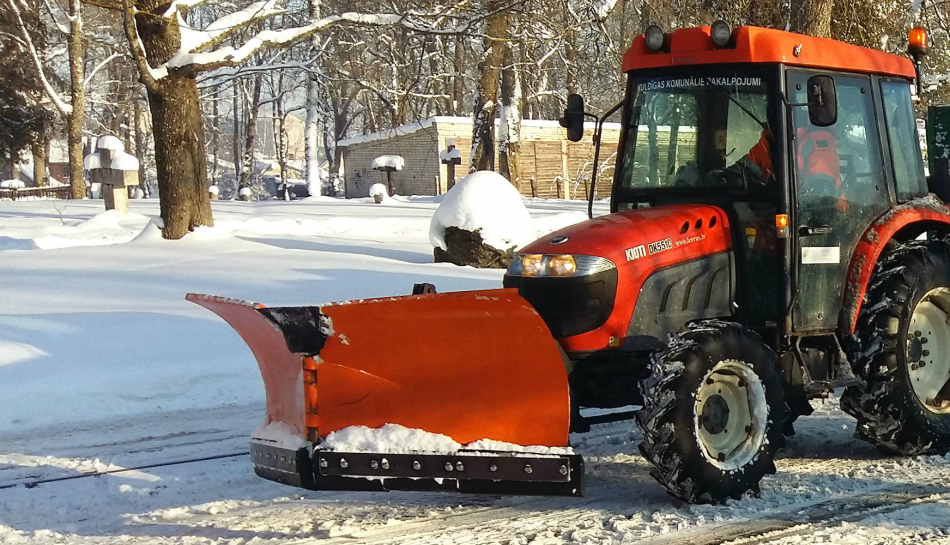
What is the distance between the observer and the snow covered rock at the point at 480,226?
44.0 ft

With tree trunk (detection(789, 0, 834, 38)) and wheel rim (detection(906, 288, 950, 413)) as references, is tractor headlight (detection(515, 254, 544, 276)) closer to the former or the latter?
wheel rim (detection(906, 288, 950, 413))

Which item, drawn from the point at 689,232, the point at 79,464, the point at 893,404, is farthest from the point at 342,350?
the point at 893,404

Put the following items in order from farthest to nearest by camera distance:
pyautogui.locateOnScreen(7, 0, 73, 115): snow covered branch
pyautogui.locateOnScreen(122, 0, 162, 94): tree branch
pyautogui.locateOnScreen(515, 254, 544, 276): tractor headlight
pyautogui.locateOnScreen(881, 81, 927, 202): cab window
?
pyautogui.locateOnScreen(7, 0, 73, 115): snow covered branch → pyautogui.locateOnScreen(122, 0, 162, 94): tree branch → pyautogui.locateOnScreen(881, 81, 927, 202): cab window → pyautogui.locateOnScreen(515, 254, 544, 276): tractor headlight

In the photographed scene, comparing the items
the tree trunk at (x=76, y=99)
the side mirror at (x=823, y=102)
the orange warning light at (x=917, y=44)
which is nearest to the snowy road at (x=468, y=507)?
the side mirror at (x=823, y=102)

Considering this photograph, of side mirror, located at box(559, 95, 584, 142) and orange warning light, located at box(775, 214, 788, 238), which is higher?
side mirror, located at box(559, 95, 584, 142)

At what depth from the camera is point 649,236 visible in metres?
5.08

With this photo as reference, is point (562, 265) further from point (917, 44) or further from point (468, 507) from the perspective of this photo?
point (917, 44)

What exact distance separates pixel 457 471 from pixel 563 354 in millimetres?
844

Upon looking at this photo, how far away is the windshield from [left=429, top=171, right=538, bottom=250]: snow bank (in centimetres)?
751

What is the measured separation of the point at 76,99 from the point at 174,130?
2255 centimetres

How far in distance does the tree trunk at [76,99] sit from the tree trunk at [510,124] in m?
15.0

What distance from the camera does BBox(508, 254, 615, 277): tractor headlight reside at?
489 cm

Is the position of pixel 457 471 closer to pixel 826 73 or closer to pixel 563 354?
pixel 563 354

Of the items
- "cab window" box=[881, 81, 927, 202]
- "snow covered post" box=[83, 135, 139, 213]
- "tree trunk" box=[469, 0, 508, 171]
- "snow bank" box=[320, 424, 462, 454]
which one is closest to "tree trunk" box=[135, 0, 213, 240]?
"snow covered post" box=[83, 135, 139, 213]
